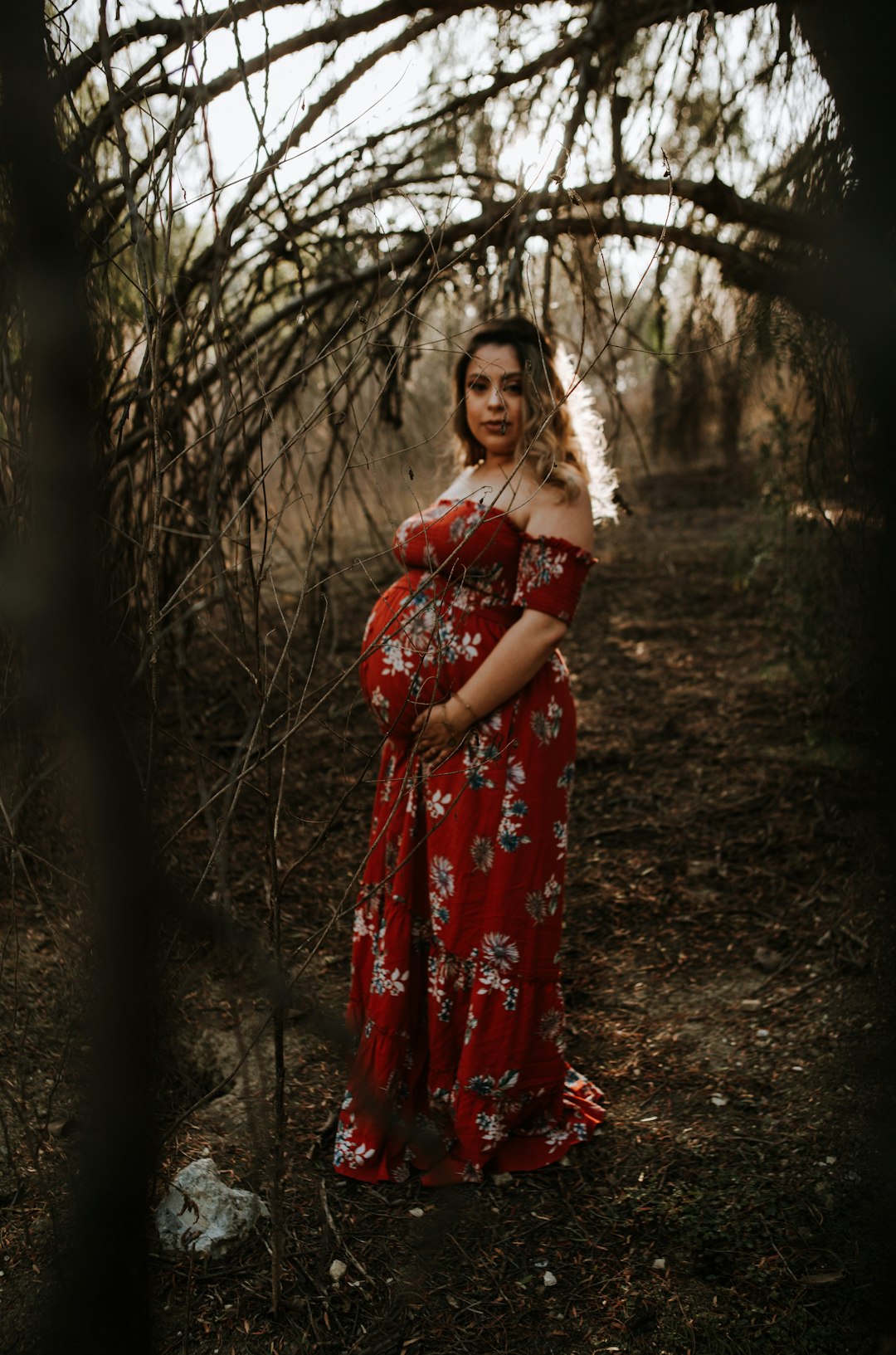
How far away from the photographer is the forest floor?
5.63 feet

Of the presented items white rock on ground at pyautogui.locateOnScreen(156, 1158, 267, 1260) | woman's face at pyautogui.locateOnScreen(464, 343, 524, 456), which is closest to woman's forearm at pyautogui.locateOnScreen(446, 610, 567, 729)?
woman's face at pyautogui.locateOnScreen(464, 343, 524, 456)

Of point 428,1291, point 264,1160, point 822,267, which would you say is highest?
point 822,267

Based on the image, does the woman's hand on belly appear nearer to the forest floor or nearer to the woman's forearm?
the woman's forearm

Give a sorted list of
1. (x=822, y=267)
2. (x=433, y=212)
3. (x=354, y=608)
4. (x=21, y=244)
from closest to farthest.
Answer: (x=21, y=244) → (x=822, y=267) → (x=433, y=212) → (x=354, y=608)

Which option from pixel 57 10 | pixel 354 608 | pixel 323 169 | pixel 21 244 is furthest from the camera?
pixel 354 608

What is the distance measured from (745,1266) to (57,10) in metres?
2.18

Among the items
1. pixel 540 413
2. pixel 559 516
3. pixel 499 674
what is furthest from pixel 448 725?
pixel 540 413

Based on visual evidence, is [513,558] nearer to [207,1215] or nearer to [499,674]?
[499,674]

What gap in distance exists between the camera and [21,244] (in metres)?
0.86

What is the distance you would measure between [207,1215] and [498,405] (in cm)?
172

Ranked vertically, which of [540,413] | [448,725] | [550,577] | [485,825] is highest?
[540,413]

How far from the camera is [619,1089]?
2.46 metres

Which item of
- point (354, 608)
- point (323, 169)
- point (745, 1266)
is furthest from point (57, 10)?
point (354, 608)

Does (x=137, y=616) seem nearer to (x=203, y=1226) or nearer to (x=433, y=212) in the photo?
(x=203, y=1226)
